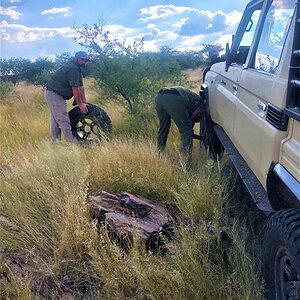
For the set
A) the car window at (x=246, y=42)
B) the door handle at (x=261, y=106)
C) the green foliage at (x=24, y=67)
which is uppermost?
the car window at (x=246, y=42)

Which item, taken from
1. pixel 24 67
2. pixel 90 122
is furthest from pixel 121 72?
pixel 24 67

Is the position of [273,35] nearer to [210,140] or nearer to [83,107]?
[210,140]

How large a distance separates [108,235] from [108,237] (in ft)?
0.57

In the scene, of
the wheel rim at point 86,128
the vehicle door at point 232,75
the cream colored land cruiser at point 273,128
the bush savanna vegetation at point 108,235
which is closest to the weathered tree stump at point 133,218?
the bush savanna vegetation at point 108,235

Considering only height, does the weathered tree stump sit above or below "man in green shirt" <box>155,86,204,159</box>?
below

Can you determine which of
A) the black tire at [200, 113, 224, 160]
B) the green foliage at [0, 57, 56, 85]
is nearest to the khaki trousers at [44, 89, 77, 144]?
the black tire at [200, 113, 224, 160]

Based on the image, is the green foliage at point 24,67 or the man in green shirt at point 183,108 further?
the green foliage at point 24,67

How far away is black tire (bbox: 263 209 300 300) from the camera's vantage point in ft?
6.26

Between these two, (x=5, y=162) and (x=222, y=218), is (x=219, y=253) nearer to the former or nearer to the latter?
(x=222, y=218)

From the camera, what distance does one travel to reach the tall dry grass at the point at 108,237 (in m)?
2.44

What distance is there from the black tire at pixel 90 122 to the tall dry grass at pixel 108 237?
202 centimetres

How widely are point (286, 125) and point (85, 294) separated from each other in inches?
65.1

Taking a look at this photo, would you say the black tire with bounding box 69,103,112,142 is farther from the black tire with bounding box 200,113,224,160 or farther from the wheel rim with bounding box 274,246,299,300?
the wheel rim with bounding box 274,246,299,300

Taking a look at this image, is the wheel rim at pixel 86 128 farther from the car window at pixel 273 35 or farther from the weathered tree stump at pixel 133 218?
the car window at pixel 273 35
